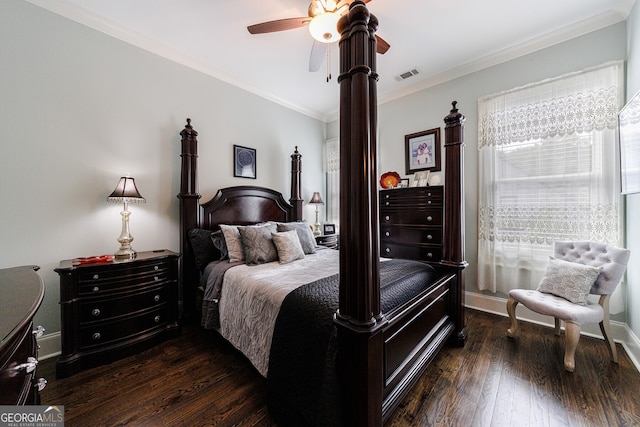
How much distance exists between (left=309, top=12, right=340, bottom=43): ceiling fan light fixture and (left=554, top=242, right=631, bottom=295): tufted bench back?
2789mm

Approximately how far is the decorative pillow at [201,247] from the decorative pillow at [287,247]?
0.72 metres

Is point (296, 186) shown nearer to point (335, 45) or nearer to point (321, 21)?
point (335, 45)

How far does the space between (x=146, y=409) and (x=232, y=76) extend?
351 centimetres

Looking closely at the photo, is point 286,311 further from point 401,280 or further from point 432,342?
point 432,342

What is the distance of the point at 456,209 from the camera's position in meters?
2.18

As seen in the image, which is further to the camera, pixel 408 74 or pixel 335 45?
pixel 408 74

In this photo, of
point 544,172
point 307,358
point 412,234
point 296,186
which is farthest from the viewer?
point 296,186

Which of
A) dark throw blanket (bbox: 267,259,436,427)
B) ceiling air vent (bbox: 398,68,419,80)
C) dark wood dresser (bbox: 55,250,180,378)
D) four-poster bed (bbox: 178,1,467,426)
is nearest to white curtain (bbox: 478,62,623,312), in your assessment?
ceiling air vent (bbox: 398,68,419,80)

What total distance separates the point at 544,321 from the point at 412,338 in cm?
201

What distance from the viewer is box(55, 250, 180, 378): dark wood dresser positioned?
1825mm

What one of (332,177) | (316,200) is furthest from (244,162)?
(332,177)

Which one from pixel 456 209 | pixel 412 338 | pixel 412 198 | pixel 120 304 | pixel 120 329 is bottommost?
pixel 120 329

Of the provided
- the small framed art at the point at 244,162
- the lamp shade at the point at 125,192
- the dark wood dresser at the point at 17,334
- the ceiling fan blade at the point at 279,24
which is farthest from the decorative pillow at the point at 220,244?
the ceiling fan blade at the point at 279,24

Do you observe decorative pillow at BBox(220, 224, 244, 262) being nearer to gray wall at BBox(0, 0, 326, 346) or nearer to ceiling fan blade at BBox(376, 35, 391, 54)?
gray wall at BBox(0, 0, 326, 346)
